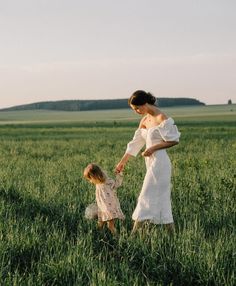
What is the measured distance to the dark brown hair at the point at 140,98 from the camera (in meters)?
6.55

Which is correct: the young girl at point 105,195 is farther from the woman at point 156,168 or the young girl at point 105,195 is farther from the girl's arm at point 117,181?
the woman at point 156,168

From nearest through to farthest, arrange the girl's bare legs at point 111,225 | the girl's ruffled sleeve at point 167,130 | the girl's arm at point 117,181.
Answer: the girl's ruffled sleeve at point 167,130 → the girl's bare legs at point 111,225 → the girl's arm at point 117,181

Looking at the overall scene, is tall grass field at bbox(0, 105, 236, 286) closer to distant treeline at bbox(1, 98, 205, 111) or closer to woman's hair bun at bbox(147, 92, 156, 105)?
woman's hair bun at bbox(147, 92, 156, 105)

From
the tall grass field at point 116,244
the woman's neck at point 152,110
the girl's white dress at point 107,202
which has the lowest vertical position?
the tall grass field at point 116,244

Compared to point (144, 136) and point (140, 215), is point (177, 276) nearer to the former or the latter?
point (140, 215)

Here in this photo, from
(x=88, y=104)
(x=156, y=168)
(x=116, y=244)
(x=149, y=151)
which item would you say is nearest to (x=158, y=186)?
(x=156, y=168)

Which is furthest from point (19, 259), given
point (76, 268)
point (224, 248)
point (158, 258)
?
point (224, 248)

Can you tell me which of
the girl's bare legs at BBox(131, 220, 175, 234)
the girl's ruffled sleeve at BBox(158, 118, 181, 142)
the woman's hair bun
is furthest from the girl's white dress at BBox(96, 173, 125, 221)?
the woman's hair bun

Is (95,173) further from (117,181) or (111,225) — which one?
(111,225)

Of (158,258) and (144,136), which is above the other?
(144,136)

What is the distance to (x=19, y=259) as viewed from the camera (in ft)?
18.4

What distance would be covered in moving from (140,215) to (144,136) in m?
1.07

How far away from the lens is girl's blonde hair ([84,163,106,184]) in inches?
258

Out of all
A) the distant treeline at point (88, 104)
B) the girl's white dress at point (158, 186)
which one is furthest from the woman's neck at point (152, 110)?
the distant treeline at point (88, 104)
